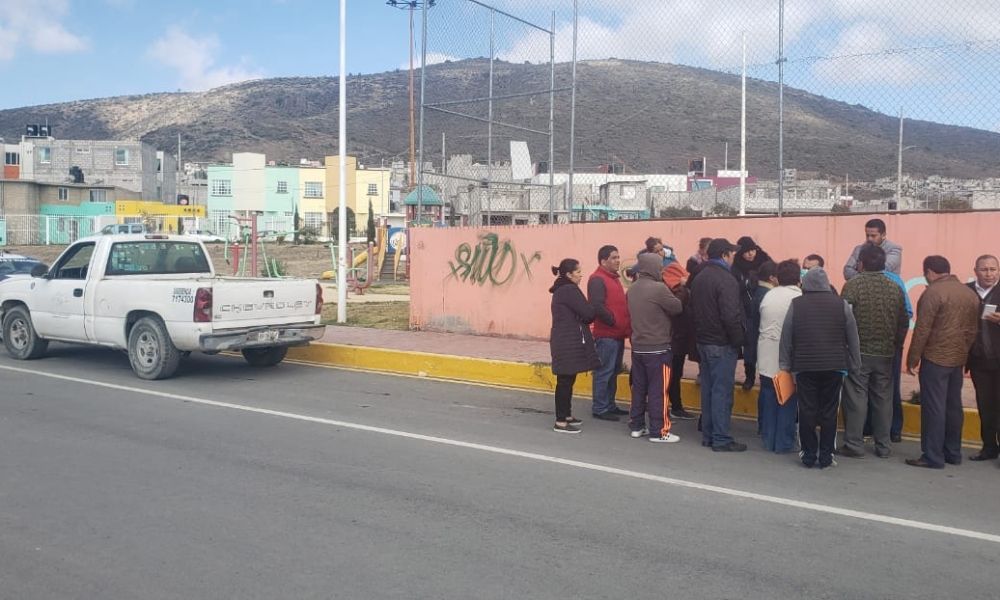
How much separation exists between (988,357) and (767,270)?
1934 mm

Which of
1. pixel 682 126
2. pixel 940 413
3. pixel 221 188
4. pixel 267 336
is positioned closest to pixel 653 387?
pixel 940 413

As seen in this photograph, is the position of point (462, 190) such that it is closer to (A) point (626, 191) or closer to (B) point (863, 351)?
(A) point (626, 191)

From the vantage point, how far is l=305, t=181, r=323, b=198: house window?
243 feet

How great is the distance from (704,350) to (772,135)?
22.9 ft

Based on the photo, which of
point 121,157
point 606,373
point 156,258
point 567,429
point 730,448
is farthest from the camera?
point 121,157

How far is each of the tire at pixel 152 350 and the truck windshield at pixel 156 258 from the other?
1202mm

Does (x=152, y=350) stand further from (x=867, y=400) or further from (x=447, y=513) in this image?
(x=867, y=400)

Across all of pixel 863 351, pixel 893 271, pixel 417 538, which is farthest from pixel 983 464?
pixel 417 538

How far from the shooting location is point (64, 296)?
12070 mm

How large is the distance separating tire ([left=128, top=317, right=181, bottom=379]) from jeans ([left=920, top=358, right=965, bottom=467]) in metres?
8.59

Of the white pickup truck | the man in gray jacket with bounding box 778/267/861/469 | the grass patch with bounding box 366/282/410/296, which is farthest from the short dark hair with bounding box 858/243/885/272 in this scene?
the grass patch with bounding box 366/282/410/296

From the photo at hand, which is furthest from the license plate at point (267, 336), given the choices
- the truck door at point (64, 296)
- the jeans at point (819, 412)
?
the jeans at point (819, 412)

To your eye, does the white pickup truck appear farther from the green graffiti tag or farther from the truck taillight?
the green graffiti tag

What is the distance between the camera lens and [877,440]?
7543 mm
